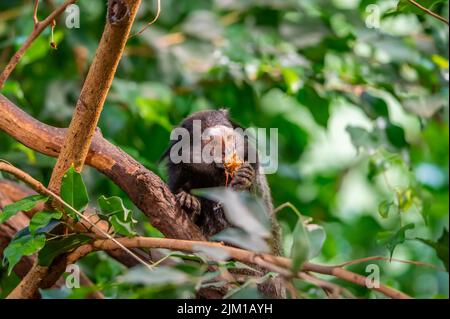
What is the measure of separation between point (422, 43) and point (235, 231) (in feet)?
11.1

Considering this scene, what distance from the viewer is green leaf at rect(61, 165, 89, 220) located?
112 inches

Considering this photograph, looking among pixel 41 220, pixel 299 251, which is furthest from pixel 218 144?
pixel 299 251

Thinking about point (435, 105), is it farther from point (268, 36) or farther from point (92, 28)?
point (92, 28)

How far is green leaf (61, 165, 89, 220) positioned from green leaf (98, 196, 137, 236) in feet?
0.22

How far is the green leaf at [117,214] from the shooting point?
2824mm

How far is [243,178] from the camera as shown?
3.64m

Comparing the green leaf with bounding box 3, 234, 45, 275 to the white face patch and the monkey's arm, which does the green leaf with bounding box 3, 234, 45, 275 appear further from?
the white face patch

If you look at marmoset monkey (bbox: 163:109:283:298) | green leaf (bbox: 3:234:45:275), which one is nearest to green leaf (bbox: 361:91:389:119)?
marmoset monkey (bbox: 163:109:283:298)

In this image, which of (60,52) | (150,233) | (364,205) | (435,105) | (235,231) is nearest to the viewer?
(235,231)

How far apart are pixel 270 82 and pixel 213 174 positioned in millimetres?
1477

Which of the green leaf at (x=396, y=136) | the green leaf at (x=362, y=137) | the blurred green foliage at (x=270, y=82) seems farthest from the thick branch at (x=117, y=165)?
the green leaf at (x=396, y=136)

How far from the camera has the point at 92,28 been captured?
6027mm

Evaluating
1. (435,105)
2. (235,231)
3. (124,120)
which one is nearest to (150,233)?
(124,120)

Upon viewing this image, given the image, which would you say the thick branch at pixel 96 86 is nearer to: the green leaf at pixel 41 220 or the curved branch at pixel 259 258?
the green leaf at pixel 41 220
